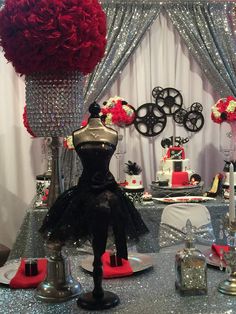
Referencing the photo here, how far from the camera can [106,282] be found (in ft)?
4.33

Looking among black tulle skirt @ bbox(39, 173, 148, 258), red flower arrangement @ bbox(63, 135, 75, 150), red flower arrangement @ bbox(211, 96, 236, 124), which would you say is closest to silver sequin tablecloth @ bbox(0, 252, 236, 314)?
black tulle skirt @ bbox(39, 173, 148, 258)

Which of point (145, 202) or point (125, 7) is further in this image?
point (125, 7)

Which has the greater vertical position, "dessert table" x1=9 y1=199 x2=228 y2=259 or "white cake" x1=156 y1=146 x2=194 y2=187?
"white cake" x1=156 y1=146 x2=194 y2=187

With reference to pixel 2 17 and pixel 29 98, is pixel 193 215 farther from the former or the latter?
pixel 2 17

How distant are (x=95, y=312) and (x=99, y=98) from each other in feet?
8.89

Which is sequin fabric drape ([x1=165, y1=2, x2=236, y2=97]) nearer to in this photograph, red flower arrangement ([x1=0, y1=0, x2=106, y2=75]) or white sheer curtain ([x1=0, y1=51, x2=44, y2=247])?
white sheer curtain ([x1=0, y1=51, x2=44, y2=247])

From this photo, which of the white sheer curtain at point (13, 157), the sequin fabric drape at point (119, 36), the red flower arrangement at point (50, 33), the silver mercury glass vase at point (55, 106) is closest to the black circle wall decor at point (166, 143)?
the sequin fabric drape at point (119, 36)

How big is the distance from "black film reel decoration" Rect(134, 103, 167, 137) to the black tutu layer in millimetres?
2612

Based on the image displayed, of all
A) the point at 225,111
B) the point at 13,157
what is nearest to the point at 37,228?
the point at 13,157

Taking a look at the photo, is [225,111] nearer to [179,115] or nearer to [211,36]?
→ [179,115]

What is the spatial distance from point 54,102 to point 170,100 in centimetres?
243

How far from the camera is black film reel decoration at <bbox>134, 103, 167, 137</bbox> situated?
3.77 meters

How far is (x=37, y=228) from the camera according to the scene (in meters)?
2.82

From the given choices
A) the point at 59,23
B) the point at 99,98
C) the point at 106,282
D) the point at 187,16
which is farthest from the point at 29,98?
the point at 187,16
